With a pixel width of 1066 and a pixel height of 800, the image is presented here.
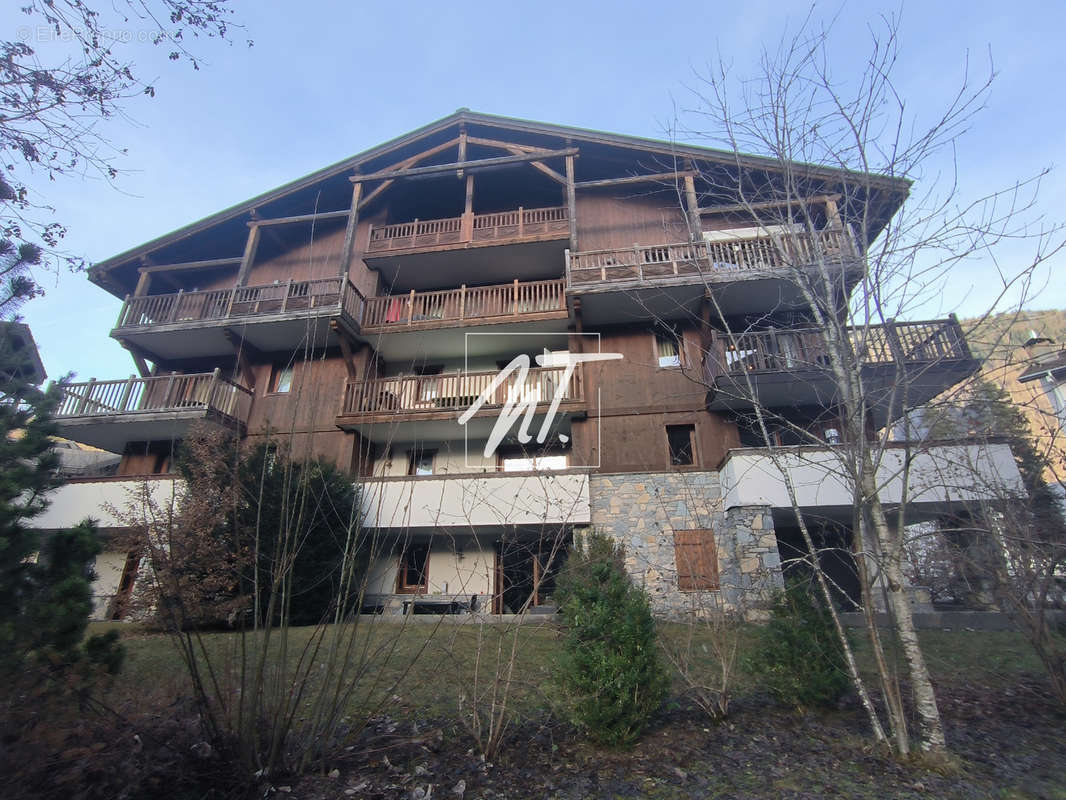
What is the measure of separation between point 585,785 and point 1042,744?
381 cm

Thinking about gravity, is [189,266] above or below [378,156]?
below

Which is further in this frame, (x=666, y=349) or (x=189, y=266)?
(x=189, y=266)

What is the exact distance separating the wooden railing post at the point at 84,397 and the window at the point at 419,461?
852 cm

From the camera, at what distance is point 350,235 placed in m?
15.0

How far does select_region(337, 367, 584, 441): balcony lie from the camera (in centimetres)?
1270

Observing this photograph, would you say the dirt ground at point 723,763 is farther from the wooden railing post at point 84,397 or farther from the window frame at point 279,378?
the wooden railing post at point 84,397

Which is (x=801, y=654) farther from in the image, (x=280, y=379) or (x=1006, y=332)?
(x=280, y=379)

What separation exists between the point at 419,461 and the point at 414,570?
9.56 ft

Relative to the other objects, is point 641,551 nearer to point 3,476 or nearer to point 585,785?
point 585,785

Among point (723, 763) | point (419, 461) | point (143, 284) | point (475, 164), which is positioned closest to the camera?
point (723, 763)

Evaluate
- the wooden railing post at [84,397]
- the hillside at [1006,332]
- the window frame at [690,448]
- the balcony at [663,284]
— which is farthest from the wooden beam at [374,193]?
the hillside at [1006,332]

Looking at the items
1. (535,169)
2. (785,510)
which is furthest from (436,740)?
(535,169)

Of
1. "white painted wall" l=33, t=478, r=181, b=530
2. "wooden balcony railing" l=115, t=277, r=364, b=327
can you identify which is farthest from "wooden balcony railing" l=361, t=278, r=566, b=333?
"white painted wall" l=33, t=478, r=181, b=530

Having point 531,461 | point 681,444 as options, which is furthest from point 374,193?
point 681,444
